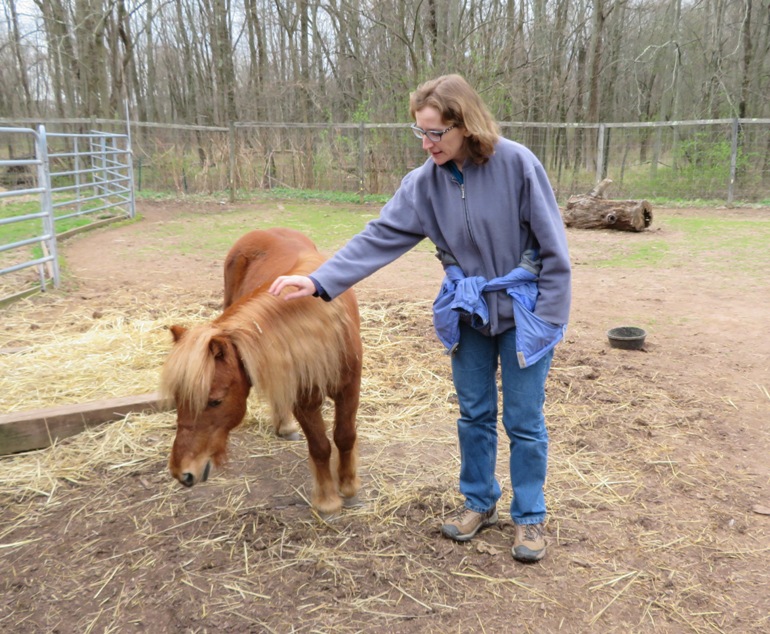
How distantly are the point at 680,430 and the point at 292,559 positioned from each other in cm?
238

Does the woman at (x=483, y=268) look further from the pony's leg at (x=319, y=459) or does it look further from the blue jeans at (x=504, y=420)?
the pony's leg at (x=319, y=459)

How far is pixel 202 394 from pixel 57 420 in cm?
187

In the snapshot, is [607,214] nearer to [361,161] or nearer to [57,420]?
[361,161]

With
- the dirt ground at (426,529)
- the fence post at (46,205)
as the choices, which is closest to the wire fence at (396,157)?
the fence post at (46,205)

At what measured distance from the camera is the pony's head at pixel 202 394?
2.06m

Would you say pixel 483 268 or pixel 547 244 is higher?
pixel 547 244

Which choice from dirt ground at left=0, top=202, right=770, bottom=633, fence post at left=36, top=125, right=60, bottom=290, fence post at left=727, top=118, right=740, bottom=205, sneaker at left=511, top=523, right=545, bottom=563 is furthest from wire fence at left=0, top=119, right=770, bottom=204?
sneaker at left=511, top=523, right=545, bottom=563

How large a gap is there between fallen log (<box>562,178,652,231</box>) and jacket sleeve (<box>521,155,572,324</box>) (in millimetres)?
8882

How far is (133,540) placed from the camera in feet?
8.59

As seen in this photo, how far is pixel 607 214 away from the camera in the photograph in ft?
34.9

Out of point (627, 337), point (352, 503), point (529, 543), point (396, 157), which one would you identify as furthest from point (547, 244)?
point (396, 157)

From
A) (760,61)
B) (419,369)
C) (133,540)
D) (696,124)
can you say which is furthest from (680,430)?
(760,61)

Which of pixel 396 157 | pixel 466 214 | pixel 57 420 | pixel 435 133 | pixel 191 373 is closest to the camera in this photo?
pixel 191 373

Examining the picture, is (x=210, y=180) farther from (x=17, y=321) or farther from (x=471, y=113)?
(x=471, y=113)
